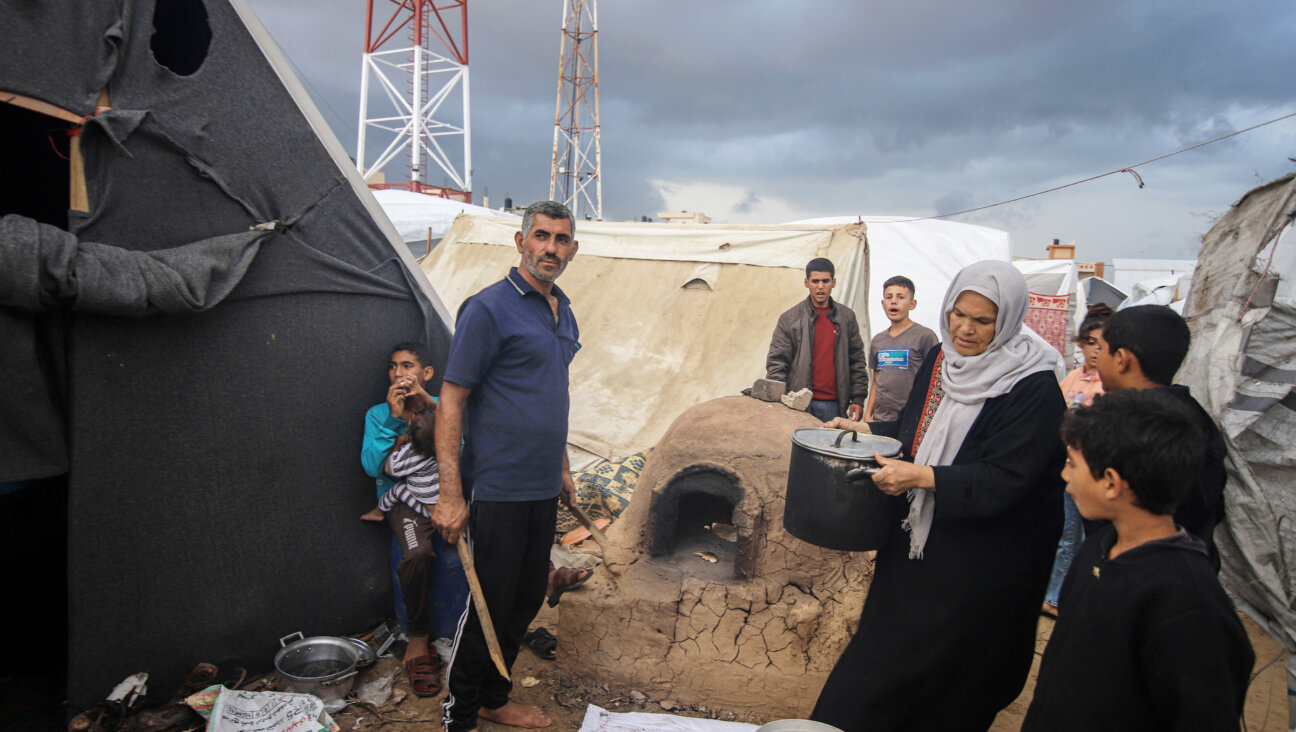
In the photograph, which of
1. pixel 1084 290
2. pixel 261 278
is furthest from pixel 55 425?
pixel 1084 290

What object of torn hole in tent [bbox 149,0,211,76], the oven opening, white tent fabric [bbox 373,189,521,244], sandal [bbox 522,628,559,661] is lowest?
sandal [bbox 522,628,559,661]

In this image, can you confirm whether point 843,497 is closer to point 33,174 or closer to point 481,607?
point 481,607

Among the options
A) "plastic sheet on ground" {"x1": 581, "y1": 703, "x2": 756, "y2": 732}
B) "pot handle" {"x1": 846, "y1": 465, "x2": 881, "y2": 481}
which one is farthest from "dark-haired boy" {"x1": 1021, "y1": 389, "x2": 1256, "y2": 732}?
"plastic sheet on ground" {"x1": 581, "y1": 703, "x2": 756, "y2": 732}

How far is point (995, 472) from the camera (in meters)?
1.83

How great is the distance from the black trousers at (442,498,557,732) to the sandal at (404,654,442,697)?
533 mm

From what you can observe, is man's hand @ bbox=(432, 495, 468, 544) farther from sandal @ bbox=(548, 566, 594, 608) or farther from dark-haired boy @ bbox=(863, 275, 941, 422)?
dark-haired boy @ bbox=(863, 275, 941, 422)

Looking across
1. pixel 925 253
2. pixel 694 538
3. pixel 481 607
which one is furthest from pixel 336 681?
pixel 925 253

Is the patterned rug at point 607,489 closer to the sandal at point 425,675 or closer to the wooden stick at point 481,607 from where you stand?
the sandal at point 425,675

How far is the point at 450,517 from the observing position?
247cm

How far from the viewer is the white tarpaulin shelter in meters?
3.88

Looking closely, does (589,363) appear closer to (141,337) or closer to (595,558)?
(595,558)

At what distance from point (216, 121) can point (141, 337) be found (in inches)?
39.0

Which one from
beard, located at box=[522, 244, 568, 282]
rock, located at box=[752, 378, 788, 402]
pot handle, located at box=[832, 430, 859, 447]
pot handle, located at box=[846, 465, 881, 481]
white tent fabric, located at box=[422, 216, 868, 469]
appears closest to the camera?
pot handle, located at box=[846, 465, 881, 481]

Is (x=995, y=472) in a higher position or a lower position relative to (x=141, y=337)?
lower
